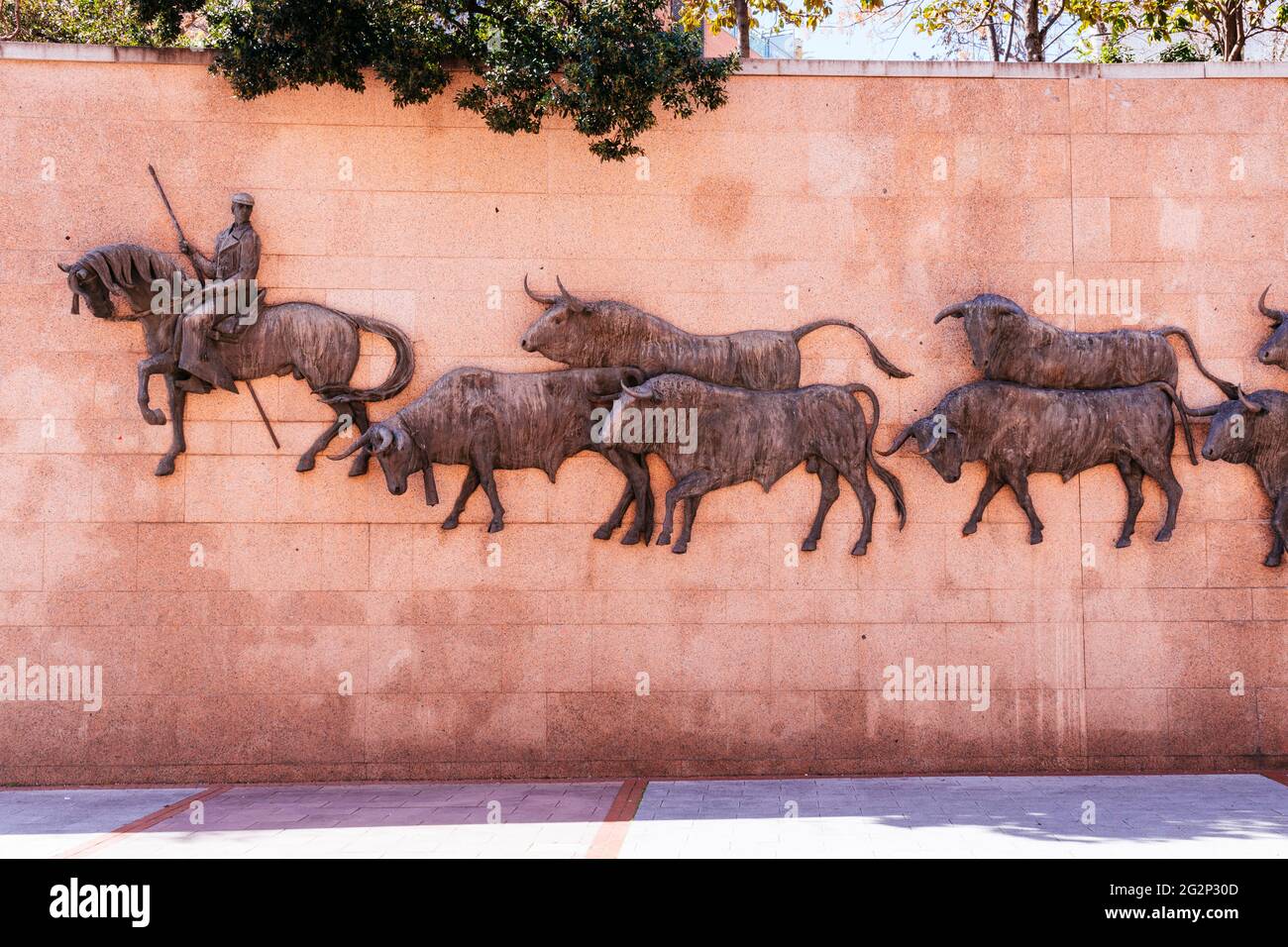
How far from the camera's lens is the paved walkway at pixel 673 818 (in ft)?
20.4

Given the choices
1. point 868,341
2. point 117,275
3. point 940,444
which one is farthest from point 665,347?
point 117,275

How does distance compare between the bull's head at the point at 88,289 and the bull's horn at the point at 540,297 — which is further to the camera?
the bull's horn at the point at 540,297

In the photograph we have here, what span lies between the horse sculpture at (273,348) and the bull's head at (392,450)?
0.50 ft

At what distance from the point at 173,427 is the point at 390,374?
1578mm

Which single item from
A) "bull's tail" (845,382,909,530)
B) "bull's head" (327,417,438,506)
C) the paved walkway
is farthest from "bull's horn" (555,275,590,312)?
the paved walkway

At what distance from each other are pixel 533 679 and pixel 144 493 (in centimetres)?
309

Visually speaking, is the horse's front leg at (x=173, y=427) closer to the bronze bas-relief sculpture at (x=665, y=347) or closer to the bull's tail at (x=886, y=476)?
the bronze bas-relief sculpture at (x=665, y=347)

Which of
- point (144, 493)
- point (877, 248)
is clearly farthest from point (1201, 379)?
point (144, 493)

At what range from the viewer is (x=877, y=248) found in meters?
8.64

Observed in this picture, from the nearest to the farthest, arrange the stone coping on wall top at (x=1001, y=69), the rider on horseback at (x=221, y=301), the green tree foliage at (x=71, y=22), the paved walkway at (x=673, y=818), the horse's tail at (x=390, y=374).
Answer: the paved walkway at (x=673, y=818), the rider on horseback at (x=221, y=301), the horse's tail at (x=390, y=374), the stone coping on wall top at (x=1001, y=69), the green tree foliage at (x=71, y=22)

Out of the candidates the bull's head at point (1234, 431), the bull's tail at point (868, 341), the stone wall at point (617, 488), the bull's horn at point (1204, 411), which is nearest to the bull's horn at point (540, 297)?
the stone wall at point (617, 488)

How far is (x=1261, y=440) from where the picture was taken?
27.8 ft

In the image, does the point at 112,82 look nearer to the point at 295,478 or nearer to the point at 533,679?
the point at 295,478

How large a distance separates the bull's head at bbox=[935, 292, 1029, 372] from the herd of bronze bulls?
0.6 inches
